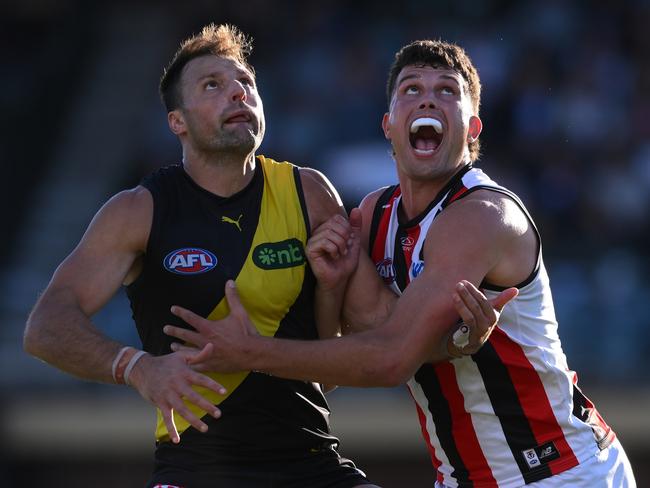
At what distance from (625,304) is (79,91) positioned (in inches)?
412

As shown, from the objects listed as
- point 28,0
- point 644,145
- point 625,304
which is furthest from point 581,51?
point 28,0

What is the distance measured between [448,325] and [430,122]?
1.20 meters

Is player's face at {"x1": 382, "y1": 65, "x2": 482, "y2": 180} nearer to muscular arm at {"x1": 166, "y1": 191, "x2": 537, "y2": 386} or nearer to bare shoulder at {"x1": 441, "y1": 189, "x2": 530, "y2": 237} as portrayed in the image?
bare shoulder at {"x1": 441, "y1": 189, "x2": 530, "y2": 237}

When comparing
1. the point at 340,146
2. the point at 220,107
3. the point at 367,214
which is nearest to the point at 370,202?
the point at 367,214

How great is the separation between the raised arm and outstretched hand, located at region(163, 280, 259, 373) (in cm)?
12

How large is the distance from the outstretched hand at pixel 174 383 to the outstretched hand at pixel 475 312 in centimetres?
118

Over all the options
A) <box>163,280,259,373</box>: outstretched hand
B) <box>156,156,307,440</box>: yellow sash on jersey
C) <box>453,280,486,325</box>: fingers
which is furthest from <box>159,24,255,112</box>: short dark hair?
<box>453,280,486,325</box>: fingers

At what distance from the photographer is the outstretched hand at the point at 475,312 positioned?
5949 mm

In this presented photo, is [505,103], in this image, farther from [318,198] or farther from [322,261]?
[322,261]

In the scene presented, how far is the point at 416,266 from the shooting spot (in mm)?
6602

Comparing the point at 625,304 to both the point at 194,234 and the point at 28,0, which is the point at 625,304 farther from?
the point at 28,0

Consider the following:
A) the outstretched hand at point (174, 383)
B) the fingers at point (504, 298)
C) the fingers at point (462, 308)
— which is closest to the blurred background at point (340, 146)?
the fingers at point (504, 298)

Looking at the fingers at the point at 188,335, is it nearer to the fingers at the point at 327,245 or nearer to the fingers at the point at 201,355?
the fingers at the point at 201,355

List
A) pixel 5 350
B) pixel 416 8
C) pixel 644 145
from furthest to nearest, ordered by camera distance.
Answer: pixel 416 8 < pixel 644 145 < pixel 5 350
